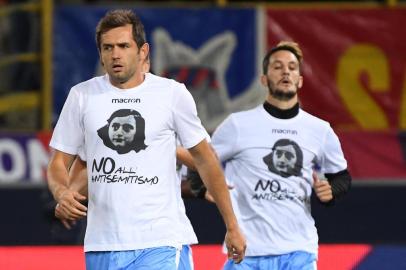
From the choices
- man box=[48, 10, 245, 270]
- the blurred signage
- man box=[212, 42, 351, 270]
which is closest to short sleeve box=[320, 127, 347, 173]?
man box=[212, 42, 351, 270]

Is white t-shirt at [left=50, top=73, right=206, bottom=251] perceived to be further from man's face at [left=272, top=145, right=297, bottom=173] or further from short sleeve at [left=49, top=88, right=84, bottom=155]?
man's face at [left=272, top=145, right=297, bottom=173]

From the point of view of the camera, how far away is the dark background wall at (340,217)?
14.3 m

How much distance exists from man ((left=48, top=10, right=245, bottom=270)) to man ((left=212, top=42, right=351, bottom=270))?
1.62m

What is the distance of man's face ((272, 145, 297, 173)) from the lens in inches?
353

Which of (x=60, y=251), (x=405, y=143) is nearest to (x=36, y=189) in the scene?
(x=405, y=143)

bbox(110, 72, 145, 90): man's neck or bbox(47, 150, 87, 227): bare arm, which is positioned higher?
bbox(110, 72, 145, 90): man's neck

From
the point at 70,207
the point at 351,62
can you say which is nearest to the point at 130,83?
the point at 70,207

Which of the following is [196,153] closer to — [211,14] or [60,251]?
[60,251]

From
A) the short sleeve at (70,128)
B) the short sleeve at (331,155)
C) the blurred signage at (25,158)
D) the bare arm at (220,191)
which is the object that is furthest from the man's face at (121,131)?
the blurred signage at (25,158)

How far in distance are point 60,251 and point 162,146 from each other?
2.85 m

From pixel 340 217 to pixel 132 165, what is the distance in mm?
7389

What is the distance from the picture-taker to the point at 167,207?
725 cm

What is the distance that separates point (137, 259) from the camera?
7.15 metres

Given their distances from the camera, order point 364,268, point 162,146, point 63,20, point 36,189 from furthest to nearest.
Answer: point 63,20
point 36,189
point 364,268
point 162,146
